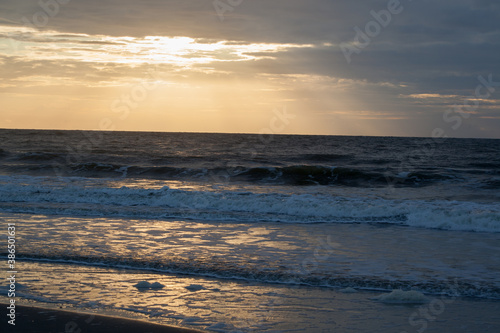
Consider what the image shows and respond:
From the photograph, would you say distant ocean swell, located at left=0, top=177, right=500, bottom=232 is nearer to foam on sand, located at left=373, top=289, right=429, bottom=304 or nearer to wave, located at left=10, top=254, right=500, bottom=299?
wave, located at left=10, top=254, right=500, bottom=299

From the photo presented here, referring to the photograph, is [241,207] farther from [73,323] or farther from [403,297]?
[73,323]

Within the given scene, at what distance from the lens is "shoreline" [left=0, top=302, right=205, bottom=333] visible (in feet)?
18.1

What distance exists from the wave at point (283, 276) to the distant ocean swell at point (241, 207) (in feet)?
20.0

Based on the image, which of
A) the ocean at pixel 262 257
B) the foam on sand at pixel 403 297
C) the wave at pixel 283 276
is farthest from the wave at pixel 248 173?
the foam on sand at pixel 403 297

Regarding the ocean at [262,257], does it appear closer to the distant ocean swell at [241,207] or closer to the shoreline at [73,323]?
the distant ocean swell at [241,207]

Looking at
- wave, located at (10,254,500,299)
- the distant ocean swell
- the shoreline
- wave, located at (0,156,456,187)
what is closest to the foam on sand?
wave, located at (10,254,500,299)

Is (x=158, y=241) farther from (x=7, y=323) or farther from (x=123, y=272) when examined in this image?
(x=7, y=323)

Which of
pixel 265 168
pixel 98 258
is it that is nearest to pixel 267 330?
pixel 98 258

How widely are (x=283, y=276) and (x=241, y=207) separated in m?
9.44

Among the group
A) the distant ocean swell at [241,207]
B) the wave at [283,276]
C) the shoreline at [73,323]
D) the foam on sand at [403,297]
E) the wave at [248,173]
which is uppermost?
the wave at [248,173]

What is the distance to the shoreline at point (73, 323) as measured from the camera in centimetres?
551

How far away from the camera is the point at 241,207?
17344mm

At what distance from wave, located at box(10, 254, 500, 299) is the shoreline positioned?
7.99ft

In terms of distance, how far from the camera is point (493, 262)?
30.1ft
